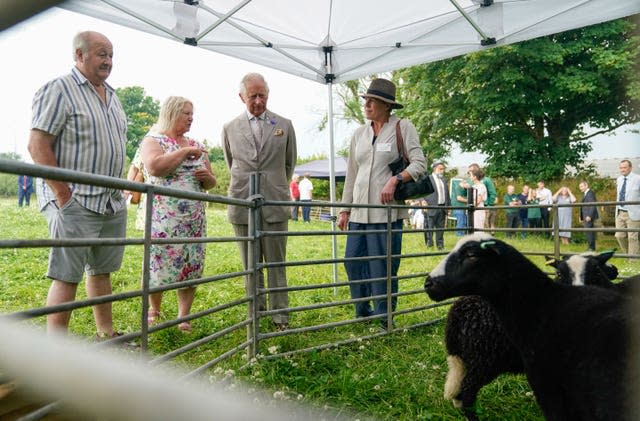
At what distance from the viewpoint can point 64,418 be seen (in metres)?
0.64

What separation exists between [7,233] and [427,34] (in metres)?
8.33

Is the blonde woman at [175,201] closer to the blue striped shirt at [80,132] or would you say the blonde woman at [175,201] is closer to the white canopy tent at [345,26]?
the blue striped shirt at [80,132]

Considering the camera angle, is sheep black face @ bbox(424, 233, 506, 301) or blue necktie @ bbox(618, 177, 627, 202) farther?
blue necktie @ bbox(618, 177, 627, 202)

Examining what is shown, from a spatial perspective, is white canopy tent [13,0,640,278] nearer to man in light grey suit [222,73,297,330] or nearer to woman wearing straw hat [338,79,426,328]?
man in light grey suit [222,73,297,330]

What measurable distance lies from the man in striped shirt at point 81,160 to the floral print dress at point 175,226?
1.86 ft

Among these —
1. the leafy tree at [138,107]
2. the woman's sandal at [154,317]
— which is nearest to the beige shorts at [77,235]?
the woman's sandal at [154,317]

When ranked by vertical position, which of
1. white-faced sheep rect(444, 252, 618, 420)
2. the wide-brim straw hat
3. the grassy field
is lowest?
Result: the grassy field

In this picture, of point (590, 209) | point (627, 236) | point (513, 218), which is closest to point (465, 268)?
point (627, 236)

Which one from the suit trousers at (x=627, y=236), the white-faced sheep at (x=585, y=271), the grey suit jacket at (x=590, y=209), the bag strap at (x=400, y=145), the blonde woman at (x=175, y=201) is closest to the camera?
the white-faced sheep at (x=585, y=271)

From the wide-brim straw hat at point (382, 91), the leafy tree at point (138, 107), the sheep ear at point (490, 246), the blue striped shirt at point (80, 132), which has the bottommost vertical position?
the sheep ear at point (490, 246)

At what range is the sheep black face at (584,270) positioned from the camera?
2936 mm

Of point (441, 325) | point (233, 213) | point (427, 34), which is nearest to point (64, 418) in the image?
point (233, 213)

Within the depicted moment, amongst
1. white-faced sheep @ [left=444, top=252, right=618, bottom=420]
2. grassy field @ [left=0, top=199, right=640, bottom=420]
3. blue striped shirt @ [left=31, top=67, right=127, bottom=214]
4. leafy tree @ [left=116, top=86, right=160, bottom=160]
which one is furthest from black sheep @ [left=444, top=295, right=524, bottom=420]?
leafy tree @ [left=116, top=86, right=160, bottom=160]

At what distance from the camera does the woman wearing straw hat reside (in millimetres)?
4234
